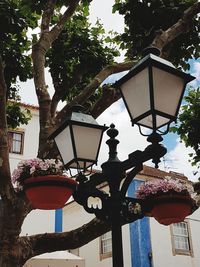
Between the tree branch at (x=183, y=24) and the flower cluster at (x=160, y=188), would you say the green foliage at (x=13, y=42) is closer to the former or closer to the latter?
the tree branch at (x=183, y=24)

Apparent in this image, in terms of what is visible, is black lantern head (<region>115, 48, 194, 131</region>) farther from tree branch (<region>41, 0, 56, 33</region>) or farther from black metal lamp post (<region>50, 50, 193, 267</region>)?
tree branch (<region>41, 0, 56, 33</region>)

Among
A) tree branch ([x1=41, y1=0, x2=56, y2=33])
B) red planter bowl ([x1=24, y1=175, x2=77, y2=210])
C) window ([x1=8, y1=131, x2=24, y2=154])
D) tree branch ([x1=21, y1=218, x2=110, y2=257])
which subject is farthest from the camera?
window ([x1=8, y1=131, x2=24, y2=154])

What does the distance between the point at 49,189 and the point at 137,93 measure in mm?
1312

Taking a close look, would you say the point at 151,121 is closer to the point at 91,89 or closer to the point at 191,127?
the point at 91,89

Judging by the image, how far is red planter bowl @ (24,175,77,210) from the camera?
12.6 feet

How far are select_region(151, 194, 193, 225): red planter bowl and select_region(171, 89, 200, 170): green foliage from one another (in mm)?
4917

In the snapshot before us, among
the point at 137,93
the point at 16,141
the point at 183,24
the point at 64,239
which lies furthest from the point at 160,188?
the point at 16,141

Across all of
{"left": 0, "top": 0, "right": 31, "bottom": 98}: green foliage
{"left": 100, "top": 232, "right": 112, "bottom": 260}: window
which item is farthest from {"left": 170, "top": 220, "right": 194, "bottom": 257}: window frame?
{"left": 0, "top": 0, "right": 31, "bottom": 98}: green foliage

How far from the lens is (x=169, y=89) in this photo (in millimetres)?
3098

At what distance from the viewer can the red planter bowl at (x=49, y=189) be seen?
12.6ft

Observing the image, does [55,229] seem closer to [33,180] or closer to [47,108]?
[47,108]

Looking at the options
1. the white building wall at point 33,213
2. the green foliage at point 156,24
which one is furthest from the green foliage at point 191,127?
the white building wall at point 33,213

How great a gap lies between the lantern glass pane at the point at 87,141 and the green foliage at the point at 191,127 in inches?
227

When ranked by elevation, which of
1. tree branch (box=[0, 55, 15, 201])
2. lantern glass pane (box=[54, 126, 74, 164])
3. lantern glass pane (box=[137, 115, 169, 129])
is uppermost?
tree branch (box=[0, 55, 15, 201])
